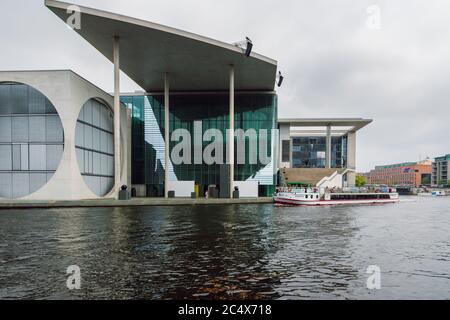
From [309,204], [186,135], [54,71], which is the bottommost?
[309,204]

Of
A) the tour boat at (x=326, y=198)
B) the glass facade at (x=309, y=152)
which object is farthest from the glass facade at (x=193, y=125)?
the glass facade at (x=309, y=152)

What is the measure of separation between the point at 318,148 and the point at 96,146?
7820 centimetres

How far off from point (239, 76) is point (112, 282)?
43536 mm

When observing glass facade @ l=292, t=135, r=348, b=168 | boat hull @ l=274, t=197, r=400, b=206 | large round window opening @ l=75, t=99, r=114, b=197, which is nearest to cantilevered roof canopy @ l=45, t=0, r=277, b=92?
large round window opening @ l=75, t=99, r=114, b=197

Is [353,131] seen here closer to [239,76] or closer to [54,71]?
[239,76]

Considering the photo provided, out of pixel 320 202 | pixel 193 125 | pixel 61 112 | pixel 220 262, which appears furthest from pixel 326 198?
pixel 220 262

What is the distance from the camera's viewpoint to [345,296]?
848 centimetres

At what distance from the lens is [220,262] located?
450 inches

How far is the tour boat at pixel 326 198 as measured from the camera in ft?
143

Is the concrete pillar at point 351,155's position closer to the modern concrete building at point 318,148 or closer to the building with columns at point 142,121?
the modern concrete building at point 318,148

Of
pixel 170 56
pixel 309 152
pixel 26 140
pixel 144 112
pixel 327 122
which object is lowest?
pixel 26 140

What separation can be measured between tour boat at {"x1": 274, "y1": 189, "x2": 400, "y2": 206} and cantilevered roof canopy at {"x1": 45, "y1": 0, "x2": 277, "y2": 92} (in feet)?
57.4

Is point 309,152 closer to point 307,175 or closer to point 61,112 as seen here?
point 307,175
